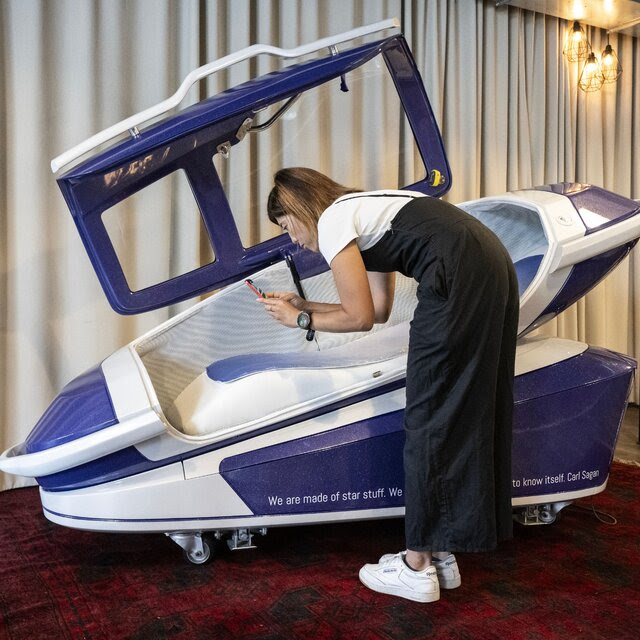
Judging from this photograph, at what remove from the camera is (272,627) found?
5.03 ft

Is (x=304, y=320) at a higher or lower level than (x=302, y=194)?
lower

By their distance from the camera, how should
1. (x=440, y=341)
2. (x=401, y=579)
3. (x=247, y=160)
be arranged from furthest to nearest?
(x=247, y=160)
(x=401, y=579)
(x=440, y=341)

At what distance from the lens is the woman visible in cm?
156

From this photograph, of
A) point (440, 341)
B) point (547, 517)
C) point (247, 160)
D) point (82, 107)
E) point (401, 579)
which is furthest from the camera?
point (82, 107)

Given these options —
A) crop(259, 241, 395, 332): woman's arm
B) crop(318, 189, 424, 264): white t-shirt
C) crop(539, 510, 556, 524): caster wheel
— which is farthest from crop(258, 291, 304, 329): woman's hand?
crop(539, 510, 556, 524): caster wheel

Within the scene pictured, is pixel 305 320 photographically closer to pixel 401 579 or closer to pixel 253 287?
pixel 253 287

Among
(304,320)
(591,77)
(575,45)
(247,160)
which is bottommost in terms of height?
(304,320)

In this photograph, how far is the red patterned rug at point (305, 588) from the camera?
5.02 feet

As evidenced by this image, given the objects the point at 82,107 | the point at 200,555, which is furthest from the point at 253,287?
the point at 82,107

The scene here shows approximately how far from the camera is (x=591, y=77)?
3.78 metres

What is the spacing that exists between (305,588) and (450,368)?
2.12ft

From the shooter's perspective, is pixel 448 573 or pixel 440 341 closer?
pixel 440 341

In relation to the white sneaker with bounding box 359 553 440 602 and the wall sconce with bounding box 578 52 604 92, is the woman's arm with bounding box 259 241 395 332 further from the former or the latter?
the wall sconce with bounding box 578 52 604 92

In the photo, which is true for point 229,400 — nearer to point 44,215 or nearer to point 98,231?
point 98,231
